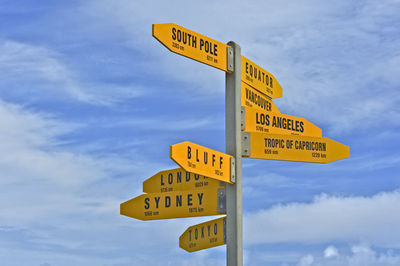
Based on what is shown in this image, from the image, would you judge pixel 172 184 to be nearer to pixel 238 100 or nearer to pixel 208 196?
pixel 208 196

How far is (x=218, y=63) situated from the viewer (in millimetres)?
8719

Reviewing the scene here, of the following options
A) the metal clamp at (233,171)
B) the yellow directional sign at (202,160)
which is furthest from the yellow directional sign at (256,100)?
A: the yellow directional sign at (202,160)

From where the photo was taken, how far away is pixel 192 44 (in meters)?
8.39

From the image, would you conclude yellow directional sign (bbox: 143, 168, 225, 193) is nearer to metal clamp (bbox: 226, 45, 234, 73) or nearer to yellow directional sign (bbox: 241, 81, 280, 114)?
yellow directional sign (bbox: 241, 81, 280, 114)

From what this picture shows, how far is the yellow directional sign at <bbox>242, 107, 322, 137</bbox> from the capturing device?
8938 mm

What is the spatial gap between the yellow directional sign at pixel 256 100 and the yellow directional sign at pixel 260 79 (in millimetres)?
79

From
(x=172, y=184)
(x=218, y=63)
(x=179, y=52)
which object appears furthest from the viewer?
(x=172, y=184)

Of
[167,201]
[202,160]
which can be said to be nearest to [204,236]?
[167,201]

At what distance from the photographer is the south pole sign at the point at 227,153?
829 cm

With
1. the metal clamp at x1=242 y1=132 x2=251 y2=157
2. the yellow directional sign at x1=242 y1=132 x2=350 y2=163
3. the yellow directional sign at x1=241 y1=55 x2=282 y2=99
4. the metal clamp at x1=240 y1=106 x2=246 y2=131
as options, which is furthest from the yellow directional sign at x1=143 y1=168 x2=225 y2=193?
the yellow directional sign at x1=241 y1=55 x2=282 y2=99

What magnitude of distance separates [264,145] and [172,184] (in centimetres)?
157

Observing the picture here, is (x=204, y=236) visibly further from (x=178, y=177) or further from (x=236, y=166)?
(x=236, y=166)

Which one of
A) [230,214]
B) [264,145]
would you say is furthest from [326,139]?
[230,214]

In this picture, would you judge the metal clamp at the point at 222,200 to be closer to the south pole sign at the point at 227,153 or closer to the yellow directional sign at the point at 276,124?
the south pole sign at the point at 227,153
